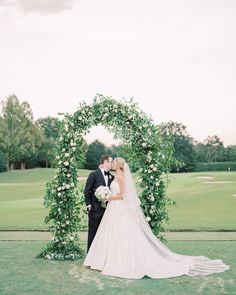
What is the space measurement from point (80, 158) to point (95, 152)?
43.1 meters

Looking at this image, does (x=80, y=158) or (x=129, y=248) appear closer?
(x=129, y=248)

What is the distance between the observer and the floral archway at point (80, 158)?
39.8ft

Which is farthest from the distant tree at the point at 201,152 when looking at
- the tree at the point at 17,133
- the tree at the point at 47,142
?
the tree at the point at 17,133

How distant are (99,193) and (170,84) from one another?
40.2 ft

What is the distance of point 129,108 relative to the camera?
12211 millimetres

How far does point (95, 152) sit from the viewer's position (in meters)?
55.3

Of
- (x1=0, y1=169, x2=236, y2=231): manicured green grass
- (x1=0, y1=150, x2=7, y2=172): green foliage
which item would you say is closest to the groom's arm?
(x1=0, y1=169, x2=236, y2=231): manicured green grass

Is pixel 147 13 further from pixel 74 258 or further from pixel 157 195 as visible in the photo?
pixel 74 258

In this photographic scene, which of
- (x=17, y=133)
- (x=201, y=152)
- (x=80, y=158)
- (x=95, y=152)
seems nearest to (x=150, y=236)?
(x=80, y=158)

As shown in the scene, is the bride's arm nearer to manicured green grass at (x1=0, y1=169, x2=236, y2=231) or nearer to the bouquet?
the bouquet

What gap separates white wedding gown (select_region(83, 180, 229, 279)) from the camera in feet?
33.4

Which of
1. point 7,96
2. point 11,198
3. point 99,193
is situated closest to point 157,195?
point 99,193

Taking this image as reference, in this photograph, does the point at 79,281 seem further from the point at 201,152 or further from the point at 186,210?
the point at 201,152

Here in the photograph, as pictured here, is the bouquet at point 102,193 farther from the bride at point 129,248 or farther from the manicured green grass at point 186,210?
the manicured green grass at point 186,210
